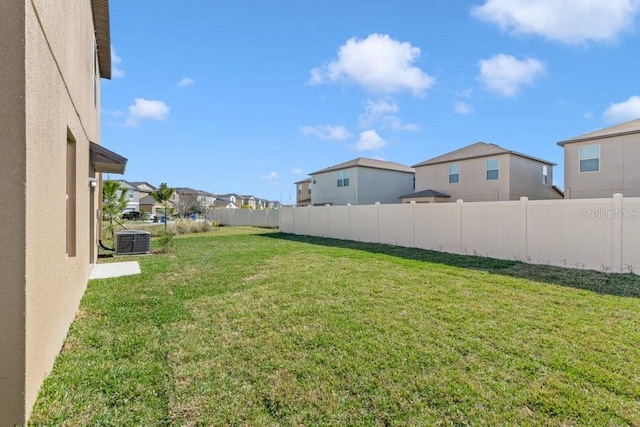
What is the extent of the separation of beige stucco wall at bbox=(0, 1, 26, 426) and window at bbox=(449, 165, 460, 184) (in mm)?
24577

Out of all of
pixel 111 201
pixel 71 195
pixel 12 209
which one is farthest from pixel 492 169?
pixel 12 209

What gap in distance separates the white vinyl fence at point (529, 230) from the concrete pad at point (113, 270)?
1019cm

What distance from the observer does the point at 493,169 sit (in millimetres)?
21672

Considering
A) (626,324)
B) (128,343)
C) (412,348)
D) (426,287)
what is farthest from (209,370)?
(626,324)

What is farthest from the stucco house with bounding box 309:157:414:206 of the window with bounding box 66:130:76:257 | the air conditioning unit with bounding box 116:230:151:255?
the window with bounding box 66:130:76:257

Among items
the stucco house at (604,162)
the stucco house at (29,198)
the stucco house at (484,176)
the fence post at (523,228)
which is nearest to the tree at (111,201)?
the stucco house at (29,198)

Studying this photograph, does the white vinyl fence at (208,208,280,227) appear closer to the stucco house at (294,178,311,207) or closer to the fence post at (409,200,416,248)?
the stucco house at (294,178,311,207)

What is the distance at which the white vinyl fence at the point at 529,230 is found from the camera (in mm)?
8164

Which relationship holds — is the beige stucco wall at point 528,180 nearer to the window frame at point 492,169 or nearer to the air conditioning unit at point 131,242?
the window frame at point 492,169

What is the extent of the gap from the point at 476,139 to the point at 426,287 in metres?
21.9

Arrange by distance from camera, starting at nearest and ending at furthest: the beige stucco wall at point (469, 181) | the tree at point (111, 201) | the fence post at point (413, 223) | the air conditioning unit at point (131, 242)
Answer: the air conditioning unit at point (131, 242), the fence post at point (413, 223), the tree at point (111, 201), the beige stucco wall at point (469, 181)

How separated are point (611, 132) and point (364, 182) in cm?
1786

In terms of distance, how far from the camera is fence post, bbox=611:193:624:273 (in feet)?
26.7

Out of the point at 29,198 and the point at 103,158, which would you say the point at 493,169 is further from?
the point at 29,198
